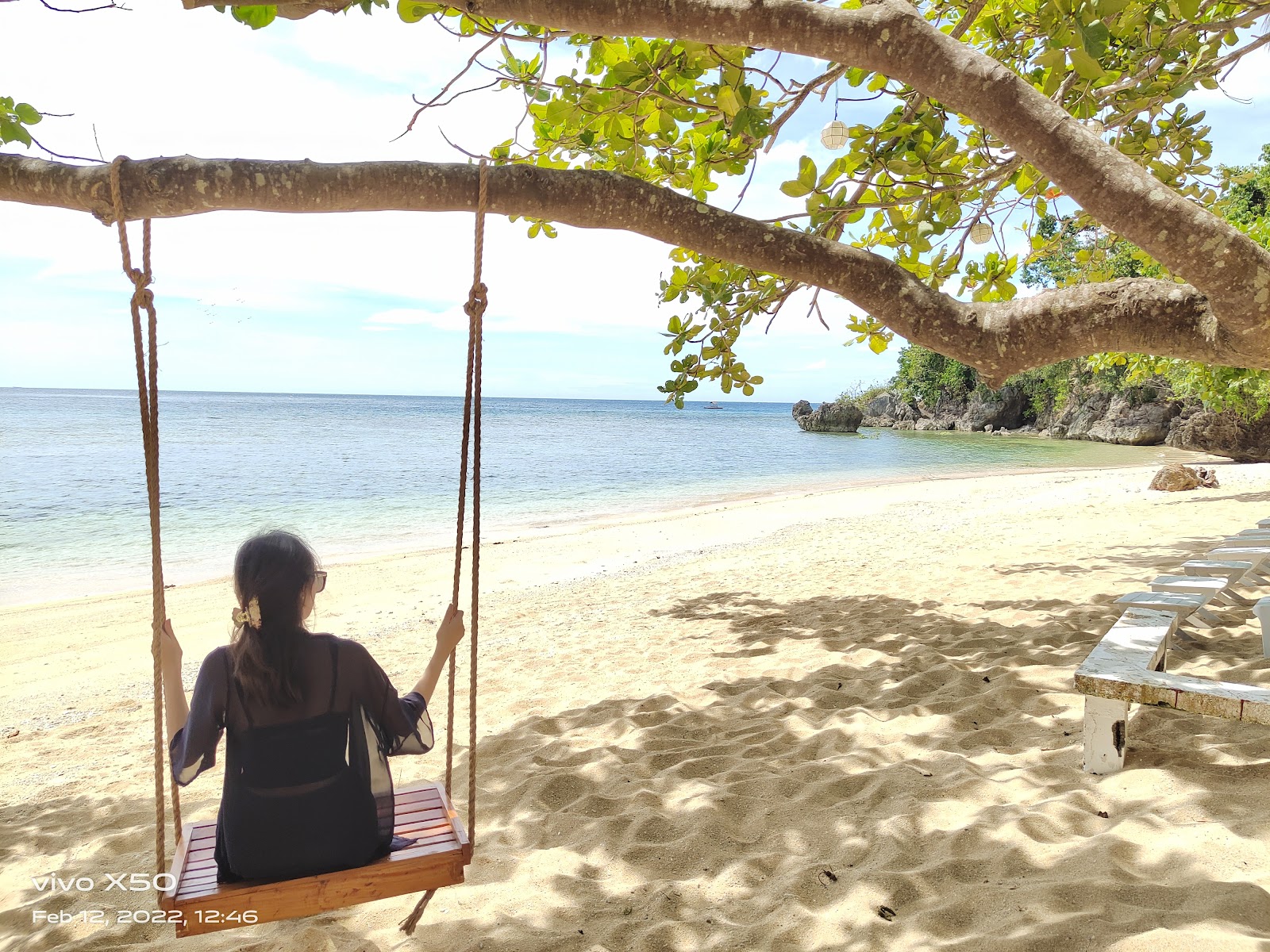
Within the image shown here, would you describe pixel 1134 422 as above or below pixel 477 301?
below

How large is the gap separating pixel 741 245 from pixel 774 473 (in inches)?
986

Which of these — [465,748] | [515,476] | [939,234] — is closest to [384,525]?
[515,476]

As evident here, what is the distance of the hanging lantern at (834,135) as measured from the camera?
11.4ft

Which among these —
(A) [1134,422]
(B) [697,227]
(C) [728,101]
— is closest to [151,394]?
(B) [697,227]

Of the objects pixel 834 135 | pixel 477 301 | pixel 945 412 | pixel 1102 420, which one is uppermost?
pixel 834 135

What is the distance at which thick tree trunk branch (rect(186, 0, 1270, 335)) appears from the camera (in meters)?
2.32

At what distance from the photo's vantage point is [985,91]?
2.45 m

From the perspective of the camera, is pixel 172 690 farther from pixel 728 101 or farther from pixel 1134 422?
pixel 1134 422

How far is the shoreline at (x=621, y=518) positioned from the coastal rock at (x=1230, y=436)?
508 millimetres

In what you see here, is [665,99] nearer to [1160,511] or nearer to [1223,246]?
[1223,246]

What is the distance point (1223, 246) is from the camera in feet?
7.61

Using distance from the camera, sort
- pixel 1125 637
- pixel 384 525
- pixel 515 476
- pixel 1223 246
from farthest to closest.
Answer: pixel 515 476 < pixel 384 525 < pixel 1125 637 < pixel 1223 246

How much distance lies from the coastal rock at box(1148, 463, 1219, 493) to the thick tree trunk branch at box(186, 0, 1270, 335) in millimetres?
12852

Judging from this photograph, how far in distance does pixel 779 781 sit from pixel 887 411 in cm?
5426
